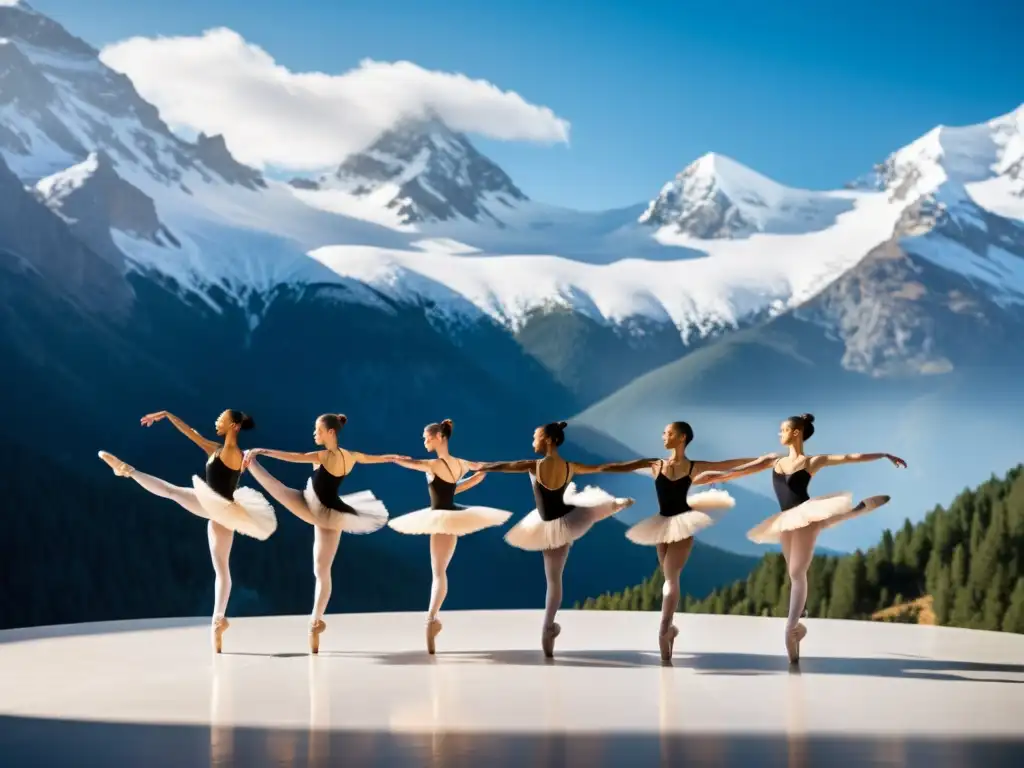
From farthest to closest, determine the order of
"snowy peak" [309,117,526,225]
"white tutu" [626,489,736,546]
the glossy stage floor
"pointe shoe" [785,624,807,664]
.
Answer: "snowy peak" [309,117,526,225], "pointe shoe" [785,624,807,664], "white tutu" [626,489,736,546], the glossy stage floor

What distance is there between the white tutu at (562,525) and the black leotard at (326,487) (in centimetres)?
124

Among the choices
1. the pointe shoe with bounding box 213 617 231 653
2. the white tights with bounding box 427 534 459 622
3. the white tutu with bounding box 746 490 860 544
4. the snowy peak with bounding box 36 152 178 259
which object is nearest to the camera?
the white tutu with bounding box 746 490 860 544

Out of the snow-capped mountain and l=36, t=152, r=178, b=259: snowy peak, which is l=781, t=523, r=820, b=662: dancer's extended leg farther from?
l=36, t=152, r=178, b=259: snowy peak

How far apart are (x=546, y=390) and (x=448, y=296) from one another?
539cm

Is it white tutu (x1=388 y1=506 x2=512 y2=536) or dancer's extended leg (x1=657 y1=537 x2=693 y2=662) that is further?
white tutu (x1=388 y1=506 x2=512 y2=536)

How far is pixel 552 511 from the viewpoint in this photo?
8492 mm

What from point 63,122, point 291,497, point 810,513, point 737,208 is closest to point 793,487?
point 810,513

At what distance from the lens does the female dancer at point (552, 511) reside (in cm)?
836

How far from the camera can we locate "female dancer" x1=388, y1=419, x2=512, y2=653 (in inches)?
340

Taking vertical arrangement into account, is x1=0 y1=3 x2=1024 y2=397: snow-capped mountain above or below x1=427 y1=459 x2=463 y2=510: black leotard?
above

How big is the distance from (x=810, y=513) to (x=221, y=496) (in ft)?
13.2

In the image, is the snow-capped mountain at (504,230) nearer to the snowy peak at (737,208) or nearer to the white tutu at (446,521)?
the snowy peak at (737,208)

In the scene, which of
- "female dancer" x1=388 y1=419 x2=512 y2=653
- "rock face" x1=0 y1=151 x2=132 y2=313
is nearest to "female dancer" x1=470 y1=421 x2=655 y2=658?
"female dancer" x1=388 y1=419 x2=512 y2=653

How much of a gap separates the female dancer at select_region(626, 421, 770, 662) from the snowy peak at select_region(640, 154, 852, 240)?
2786cm
